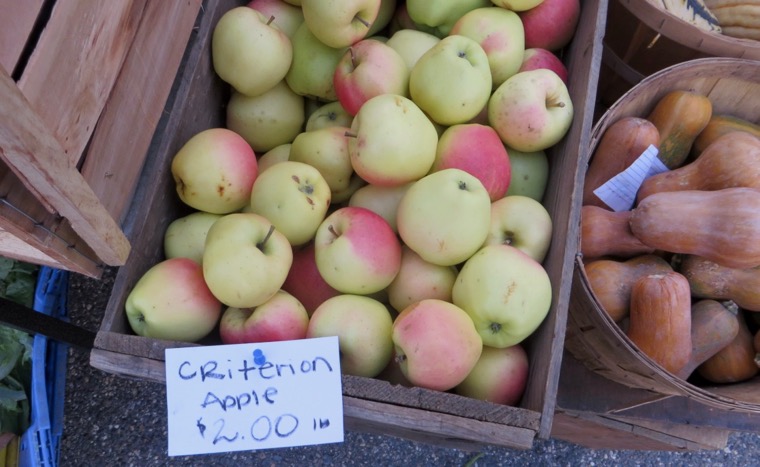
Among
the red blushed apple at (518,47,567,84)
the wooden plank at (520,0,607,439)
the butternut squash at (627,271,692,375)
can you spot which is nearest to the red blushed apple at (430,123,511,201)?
the wooden plank at (520,0,607,439)

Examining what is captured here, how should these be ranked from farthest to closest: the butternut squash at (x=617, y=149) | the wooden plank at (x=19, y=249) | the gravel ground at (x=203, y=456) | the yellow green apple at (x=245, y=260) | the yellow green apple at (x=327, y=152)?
1. the gravel ground at (x=203, y=456)
2. the butternut squash at (x=617, y=149)
3. the yellow green apple at (x=327, y=152)
4. the yellow green apple at (x=245, y=260)
5. the wooden plank at (x=19, y=249)

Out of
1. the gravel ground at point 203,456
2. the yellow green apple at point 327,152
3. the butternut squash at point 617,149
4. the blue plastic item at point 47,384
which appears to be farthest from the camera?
the gravel ground at point 203,456

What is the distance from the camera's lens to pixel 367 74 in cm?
118

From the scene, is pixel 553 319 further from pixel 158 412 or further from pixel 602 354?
pixel 158 412

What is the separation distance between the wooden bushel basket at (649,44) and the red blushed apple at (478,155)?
0.55m

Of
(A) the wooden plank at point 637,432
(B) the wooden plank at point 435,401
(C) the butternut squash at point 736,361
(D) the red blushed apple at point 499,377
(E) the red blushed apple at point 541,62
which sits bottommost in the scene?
(A) the wooden plank at point 637,432

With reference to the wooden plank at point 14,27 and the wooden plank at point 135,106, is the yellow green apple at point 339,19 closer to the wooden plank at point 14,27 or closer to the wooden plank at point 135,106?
the wooden plank at point 135,106

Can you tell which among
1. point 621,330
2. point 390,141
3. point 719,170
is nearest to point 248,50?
point 390,141

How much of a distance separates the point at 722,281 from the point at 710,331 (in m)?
0.11

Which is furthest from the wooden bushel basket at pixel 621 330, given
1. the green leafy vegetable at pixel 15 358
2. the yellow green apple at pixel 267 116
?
the green leafy vegetable at pixel 15 358

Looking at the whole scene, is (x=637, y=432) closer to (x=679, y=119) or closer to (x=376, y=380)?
(x=679, y=119)

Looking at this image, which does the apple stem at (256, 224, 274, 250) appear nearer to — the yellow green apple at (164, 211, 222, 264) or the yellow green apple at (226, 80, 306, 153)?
the yellow green apple at (164, 211, 222, 264)

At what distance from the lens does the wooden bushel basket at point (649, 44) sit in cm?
137

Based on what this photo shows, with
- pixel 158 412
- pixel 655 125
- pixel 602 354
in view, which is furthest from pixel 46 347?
pixel 655 125
